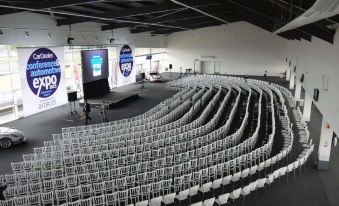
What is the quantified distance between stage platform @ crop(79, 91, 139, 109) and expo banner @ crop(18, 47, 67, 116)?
85.7 inches

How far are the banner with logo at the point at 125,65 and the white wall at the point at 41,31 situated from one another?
1790mm

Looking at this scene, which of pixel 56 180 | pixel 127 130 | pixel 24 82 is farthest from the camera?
pixel 24 82

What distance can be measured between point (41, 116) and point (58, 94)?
1924 millimetres

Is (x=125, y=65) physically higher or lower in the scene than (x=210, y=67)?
higher

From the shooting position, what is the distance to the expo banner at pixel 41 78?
18828 millimetres

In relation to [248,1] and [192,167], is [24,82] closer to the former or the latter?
[192,167]

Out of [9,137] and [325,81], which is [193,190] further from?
[9,137]

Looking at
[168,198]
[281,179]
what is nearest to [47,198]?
[168,198]

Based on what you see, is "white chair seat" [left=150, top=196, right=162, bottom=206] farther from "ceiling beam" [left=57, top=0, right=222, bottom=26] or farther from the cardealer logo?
the cardealer logo

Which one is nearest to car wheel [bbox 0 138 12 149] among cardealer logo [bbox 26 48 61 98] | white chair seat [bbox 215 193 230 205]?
cardealer logo [bbox 26 48 61 98]

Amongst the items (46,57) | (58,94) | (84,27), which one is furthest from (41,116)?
(84,27)

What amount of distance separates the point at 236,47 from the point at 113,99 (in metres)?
24.6

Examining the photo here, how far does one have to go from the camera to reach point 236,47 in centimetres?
4331

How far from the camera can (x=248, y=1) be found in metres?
16.3
